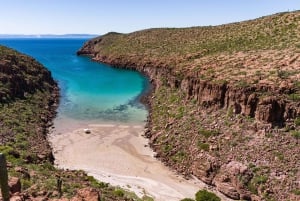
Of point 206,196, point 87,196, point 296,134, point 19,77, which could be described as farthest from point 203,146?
point 19,77

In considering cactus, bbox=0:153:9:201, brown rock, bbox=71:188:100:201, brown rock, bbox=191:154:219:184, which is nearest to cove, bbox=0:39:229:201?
brown rock, bbox=191:154:219:184

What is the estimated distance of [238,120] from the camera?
1828 inches

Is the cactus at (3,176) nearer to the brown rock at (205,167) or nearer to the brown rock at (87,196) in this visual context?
the brown rock at (87,196)

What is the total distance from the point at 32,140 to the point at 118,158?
12.2 metres

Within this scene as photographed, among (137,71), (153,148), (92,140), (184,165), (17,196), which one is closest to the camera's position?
(17,196)

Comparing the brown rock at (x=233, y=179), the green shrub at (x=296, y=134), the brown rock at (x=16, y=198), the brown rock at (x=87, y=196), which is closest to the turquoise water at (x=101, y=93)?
the brown rock at (x=233, y=179)

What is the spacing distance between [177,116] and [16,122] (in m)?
24.7

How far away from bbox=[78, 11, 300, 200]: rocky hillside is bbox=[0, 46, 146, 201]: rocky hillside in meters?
12.3

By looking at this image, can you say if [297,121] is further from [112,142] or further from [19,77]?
[19,77]

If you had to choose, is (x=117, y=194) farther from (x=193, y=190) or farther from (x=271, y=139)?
(x=271, y=139)

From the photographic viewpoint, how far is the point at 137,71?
382 ft

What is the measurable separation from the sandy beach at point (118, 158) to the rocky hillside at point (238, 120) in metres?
2.26

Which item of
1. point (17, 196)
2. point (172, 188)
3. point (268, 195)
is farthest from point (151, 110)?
point (17, 196)

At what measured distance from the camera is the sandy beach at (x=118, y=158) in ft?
132
